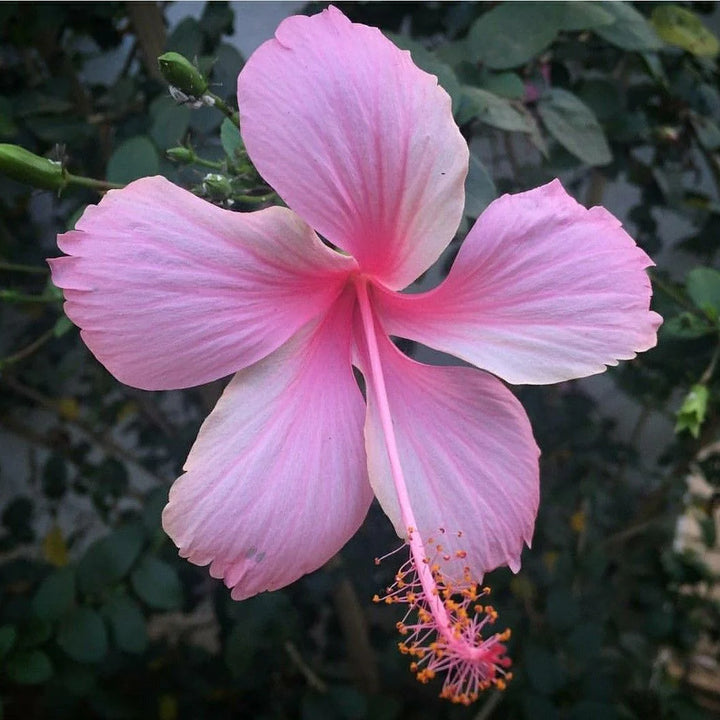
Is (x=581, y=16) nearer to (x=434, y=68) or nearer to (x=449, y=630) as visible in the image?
(x=434, y=68)

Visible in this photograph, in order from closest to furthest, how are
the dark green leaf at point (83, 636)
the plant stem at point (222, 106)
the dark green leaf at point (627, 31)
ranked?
the plant stem at point (222, 106), the dark green leaf at point (627, 31), the dark green leaf at point (83, 636)

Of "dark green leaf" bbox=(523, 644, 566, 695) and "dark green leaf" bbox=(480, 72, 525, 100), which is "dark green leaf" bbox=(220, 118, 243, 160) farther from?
"dark green leaf" bbox=(523, 644, 566, 695)

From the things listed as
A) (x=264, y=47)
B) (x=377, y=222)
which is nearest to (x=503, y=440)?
(x=377, y=222)

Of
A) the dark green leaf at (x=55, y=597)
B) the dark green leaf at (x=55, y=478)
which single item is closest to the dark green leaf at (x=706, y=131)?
the dark green leaf at (x=55, y=597)

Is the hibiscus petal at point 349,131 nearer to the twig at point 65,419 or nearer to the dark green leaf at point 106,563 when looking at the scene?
the dark green leaf at point 106,563

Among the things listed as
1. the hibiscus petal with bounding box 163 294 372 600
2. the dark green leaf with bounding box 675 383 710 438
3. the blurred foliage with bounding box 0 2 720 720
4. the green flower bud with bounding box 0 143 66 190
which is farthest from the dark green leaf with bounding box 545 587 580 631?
the green flower bud with bounding box 0 143 66 190

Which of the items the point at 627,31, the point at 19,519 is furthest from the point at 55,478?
the point at 627,31
